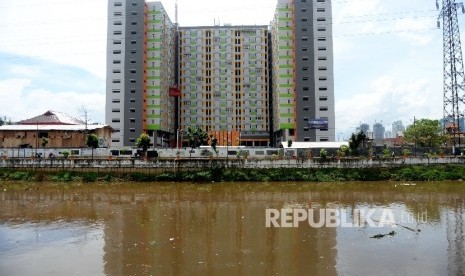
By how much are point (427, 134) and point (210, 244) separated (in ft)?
291

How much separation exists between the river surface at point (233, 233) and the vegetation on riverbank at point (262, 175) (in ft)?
35.1

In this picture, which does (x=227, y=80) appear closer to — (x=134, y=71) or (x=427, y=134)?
(x=134, y=71)

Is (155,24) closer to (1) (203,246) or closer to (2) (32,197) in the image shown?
(2) (32,197)

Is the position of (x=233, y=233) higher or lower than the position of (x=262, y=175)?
lower

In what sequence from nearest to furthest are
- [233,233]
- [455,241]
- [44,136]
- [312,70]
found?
[455,241] → [233,233] → [44,136] → [312,70]

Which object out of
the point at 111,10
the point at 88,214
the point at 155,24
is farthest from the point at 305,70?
the point at 88,214

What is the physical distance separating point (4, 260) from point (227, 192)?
2779 centimetres

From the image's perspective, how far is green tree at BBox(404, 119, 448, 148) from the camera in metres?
91.1

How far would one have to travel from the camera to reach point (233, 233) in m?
22.1

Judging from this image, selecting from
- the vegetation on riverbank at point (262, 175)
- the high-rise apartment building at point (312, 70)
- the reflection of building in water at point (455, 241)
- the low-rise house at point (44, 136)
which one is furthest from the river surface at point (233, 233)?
the high-rise apartment building at point (312, 70)

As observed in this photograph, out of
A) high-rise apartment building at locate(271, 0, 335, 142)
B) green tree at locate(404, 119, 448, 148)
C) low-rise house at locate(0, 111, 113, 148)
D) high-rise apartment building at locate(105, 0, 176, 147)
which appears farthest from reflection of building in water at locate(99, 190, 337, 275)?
green tree at locate(404, 119, 448, 148)

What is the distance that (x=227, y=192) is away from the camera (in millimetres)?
42875

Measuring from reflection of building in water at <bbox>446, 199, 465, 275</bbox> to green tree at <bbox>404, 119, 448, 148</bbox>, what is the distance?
66976 millimetres

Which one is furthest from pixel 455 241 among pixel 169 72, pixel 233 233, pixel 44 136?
pixel 169 72
